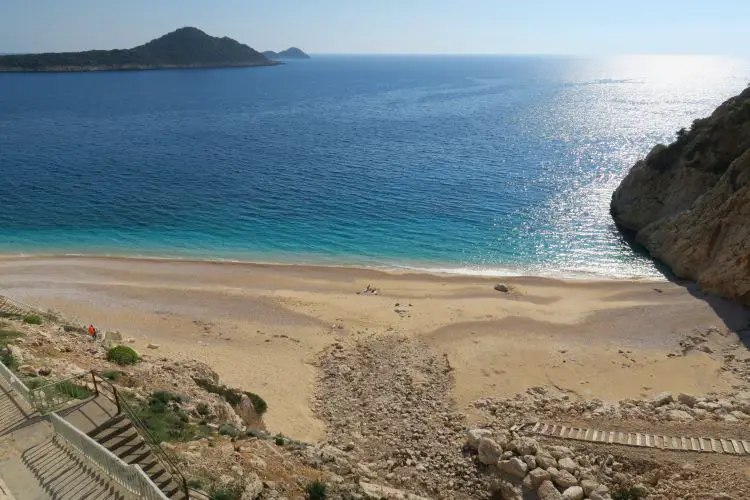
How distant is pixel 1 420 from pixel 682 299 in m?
36.5

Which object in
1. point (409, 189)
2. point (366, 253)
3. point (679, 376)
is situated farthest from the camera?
point (409, 189)

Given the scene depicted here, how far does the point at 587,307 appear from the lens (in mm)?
34531

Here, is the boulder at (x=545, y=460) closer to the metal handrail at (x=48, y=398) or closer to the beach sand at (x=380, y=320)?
the beach sand at (x=380, y=320)

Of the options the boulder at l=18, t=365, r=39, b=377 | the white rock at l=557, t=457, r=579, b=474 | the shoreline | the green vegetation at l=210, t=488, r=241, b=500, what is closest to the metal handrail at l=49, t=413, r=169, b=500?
the green vegetation at l=210, t=488, r=241, b=500

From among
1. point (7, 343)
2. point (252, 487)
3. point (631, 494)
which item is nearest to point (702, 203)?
point (631, 494)

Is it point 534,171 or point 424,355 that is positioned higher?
point 534,171

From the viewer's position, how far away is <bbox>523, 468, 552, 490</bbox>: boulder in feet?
56.3

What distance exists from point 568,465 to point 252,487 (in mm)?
10569

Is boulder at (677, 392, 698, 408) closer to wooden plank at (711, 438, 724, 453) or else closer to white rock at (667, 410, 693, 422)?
white rock at (667, 410, 693, 422)

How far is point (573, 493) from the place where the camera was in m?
16.5

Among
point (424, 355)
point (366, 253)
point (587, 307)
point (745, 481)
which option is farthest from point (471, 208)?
point (745, 481)

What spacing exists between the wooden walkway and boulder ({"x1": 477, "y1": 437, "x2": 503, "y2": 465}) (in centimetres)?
238

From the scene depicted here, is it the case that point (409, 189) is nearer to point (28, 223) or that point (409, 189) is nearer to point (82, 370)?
point (28, 223)

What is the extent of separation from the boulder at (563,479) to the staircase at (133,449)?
453 inches
